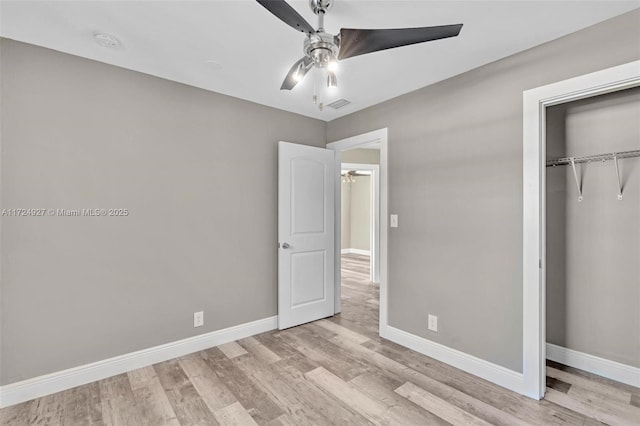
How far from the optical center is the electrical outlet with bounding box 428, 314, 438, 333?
9.02ft

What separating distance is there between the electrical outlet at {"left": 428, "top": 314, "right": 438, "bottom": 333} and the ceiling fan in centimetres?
222

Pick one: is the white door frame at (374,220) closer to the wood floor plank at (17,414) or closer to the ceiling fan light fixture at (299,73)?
the ceiling fan light fixture at (299,73)

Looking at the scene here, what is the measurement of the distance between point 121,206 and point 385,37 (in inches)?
93.0

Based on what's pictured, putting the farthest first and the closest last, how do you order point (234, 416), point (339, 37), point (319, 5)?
point (234, 416) → point (319, 5) → point (339, 37)

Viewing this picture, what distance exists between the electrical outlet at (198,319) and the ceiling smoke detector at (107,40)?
7.51ft

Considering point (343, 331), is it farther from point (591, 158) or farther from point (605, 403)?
point (591, 158)

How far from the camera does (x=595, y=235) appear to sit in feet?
8.13

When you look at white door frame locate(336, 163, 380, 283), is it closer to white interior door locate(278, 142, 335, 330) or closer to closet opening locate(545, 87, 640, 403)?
white interior door locate(278, 142, 335, 330)

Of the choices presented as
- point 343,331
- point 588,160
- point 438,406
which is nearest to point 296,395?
point 438,406

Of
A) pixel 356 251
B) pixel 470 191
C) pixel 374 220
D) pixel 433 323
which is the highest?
pixel 470 191

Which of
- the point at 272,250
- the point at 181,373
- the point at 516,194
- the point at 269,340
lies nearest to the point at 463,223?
the point at 516,194

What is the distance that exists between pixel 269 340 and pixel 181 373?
880 mm

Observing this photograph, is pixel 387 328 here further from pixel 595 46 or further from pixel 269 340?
pixel 595 46

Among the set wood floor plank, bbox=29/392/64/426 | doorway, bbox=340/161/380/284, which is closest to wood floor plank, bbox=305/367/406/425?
wood floor plank, bbox=29/392/64/426
